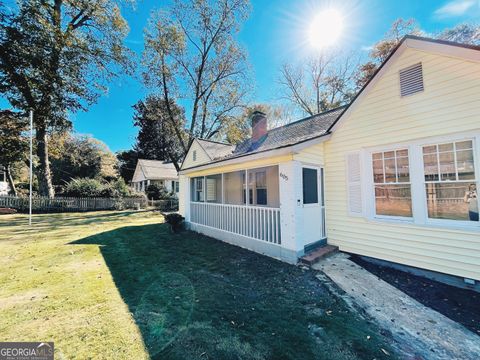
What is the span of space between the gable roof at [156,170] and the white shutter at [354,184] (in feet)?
76.2

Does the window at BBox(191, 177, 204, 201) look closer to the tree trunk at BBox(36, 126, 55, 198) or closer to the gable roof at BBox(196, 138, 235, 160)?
the gable roof at BBox(196, 138, 235, 160)

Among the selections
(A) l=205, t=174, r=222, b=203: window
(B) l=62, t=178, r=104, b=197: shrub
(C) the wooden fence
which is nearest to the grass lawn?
(A) l=205, t=174, r=222, b=203: window

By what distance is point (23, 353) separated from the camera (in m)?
2.51

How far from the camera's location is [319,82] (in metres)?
20.5

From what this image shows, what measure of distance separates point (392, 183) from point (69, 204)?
21.2 meters

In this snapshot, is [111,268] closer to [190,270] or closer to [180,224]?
[190,270]

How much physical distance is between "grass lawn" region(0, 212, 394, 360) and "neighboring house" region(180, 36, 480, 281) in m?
→ 1.49

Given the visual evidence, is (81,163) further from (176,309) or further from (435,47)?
(435,47)

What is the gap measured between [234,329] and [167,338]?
0.91 m

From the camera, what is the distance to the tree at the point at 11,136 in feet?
50.2

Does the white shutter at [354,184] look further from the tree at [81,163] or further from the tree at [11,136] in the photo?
the tree at [81,163]

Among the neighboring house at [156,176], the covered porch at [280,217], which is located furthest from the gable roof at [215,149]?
the neighboring house at [156,176]

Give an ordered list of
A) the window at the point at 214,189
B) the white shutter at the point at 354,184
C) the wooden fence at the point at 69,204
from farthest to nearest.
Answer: the wooden fence at the point at 69,204, the window at the point at 214,189, the white shutter at the point at 354,184

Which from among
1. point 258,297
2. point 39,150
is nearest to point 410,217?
point 258,297
